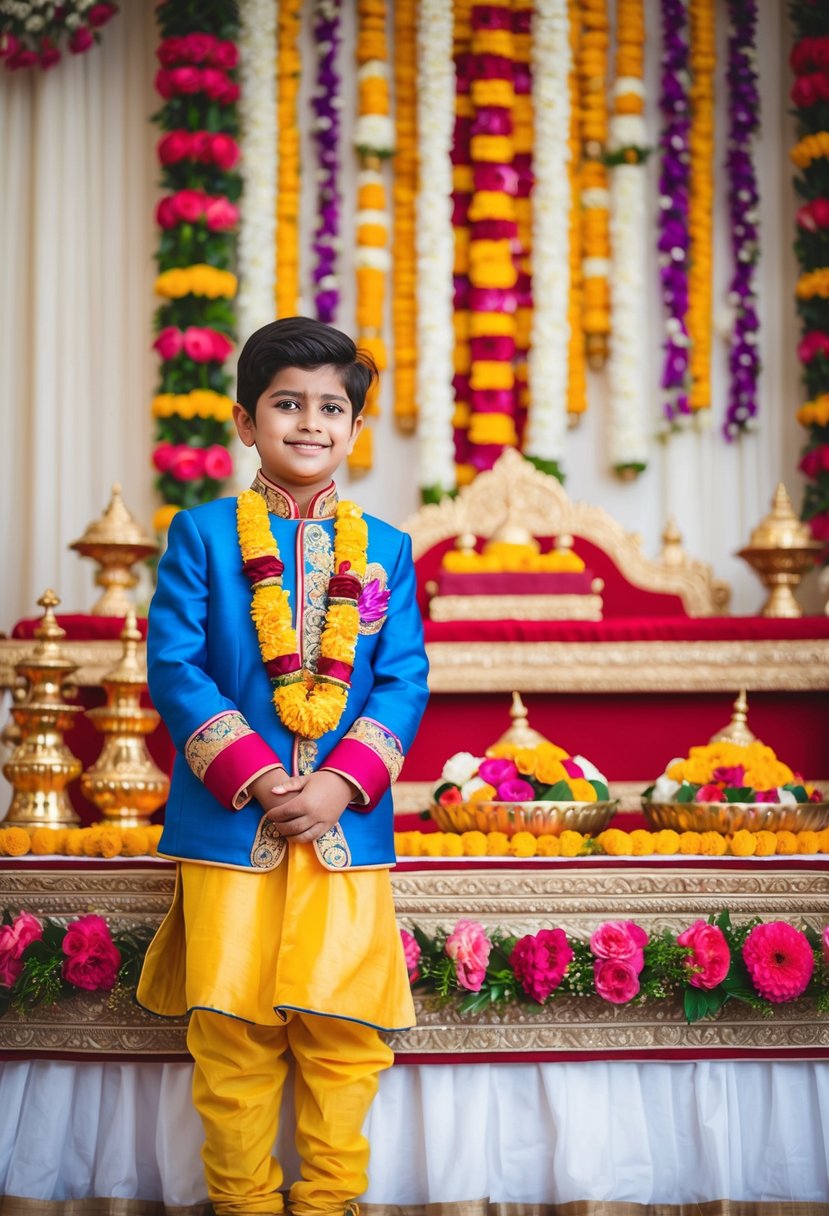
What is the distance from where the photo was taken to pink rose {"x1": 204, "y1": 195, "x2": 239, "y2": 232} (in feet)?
20.1

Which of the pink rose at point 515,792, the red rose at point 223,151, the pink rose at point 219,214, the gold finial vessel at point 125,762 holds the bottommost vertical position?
the pink rose at point 515,792

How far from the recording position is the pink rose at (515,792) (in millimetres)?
2893

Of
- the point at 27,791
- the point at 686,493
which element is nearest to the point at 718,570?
the point at 686,493

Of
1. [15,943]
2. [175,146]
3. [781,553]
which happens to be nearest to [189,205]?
[175,146]

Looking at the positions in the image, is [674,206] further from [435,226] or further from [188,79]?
[188,79]

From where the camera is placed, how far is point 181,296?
6129mm

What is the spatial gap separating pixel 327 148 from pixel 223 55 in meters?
0.61

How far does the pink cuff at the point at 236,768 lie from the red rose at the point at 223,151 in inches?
178

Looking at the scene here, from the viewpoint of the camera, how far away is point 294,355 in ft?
7.66

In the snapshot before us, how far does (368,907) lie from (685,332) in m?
4.63

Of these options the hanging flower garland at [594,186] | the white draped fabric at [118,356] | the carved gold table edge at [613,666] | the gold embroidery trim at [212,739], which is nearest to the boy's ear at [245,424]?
the gold embroidery trim at [212,739]

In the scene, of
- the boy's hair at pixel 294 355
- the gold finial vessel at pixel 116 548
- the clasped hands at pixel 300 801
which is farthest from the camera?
the gold finial vessel at pixel 116 548

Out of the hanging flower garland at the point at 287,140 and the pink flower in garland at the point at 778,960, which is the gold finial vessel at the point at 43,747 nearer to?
the pink flower in garland at the point at 778,960

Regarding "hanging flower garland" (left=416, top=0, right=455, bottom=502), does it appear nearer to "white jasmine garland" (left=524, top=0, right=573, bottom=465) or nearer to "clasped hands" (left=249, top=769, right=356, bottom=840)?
"white jasmine garland" (left=524, top=0, right=573, bottom=465)
